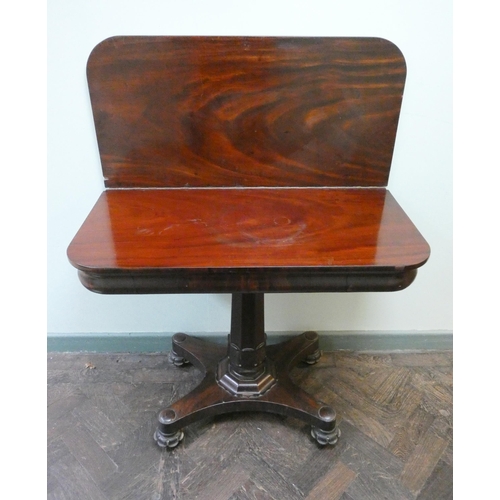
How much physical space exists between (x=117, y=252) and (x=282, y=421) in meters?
0.76

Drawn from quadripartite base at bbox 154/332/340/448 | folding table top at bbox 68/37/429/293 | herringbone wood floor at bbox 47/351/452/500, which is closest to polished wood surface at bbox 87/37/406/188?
folding table top at bbox 68/37/429/293

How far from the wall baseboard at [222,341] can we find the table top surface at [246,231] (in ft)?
1.94

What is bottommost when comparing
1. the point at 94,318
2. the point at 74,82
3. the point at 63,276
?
the point at 94,318

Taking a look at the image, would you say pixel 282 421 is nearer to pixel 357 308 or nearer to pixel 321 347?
pixel 321 347

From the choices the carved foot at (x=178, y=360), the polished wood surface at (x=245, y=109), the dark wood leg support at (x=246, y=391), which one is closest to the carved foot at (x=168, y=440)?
the dark wood leg support at (x=246, y=391)

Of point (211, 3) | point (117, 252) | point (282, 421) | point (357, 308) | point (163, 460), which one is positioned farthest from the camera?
point (357, 308)

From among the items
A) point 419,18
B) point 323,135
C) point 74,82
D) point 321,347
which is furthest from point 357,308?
point 74,82

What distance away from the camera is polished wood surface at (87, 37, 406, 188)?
99cm

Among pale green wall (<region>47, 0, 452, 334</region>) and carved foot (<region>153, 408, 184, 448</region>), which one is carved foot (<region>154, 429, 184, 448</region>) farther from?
pale green wall (<region>47, 0, 452, 334</region>)

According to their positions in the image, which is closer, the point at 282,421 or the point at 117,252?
the point at 117,252

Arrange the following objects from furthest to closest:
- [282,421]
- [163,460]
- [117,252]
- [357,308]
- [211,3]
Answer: [357,308] → [282,421] → [163,460] → [211,3] → [117,252]

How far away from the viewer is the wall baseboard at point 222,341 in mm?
1450

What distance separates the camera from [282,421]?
1237 millimetres

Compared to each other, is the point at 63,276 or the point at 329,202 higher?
the point at 329,202
